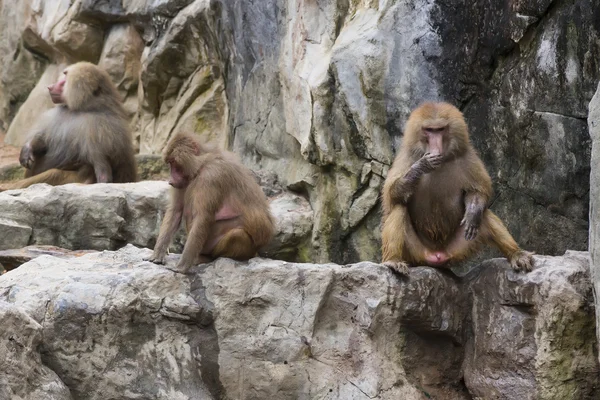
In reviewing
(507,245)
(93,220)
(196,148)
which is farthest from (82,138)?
(507,245)

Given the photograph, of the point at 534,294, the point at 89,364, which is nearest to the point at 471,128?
the point at 534,294

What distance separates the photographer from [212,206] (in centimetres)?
650

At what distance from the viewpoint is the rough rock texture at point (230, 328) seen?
5.96 metres

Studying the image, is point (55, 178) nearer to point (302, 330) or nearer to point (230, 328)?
point (230, 328)

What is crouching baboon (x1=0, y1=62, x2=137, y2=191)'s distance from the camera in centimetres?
999

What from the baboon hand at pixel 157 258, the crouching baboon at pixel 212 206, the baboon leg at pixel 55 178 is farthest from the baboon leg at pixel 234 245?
the baboon leg at pixel 55 178

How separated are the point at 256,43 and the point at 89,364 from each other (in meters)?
4.32

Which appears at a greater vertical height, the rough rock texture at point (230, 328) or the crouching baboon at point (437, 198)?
the crouching baboon at point (437, 198)

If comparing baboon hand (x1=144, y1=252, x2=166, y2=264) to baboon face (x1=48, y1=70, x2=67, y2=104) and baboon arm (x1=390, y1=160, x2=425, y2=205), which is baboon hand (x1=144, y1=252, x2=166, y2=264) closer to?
baboon arm (x1=390, y1=160, x2=425, y2=205)

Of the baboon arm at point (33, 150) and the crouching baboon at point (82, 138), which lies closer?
the crouching baboon at point (82, 138)

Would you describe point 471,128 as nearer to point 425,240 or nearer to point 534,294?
point 425,240

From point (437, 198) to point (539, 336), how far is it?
3.72ft

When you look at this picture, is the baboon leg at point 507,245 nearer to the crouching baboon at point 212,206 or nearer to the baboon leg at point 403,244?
the baboon leg at point 403,244

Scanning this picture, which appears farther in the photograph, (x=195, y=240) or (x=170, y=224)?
(x=170, y=224)
